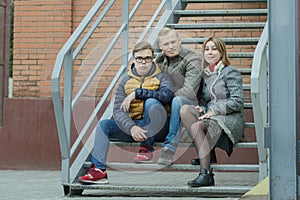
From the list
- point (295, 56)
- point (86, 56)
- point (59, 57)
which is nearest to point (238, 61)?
point (86, 56)

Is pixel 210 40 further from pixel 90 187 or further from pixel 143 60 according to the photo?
pixel 90 187

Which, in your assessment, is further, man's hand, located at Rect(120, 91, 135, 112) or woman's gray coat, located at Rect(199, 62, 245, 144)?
man's hand, located at Rect(120, 91, 135, 112)

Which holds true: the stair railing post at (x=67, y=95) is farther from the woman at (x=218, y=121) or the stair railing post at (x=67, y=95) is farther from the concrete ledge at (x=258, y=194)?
the concrete ledge at (x=258, y=194)

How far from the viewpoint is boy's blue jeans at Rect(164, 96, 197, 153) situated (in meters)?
6.30

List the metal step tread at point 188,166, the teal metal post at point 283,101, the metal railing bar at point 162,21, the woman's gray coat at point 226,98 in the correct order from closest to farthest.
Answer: the teal metal post at point 283,101 < the woman's gray coat at point 226,98 < the metal step tread at point 188,166 < the metal railing bar at point 162,21

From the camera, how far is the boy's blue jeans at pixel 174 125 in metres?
6.30

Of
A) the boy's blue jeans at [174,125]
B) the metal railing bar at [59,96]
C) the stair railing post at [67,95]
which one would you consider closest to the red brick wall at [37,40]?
the metal railing bar at [59,96]

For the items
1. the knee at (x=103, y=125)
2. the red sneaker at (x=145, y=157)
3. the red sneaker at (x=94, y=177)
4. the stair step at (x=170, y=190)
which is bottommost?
the stair step at (x=170, y=190)

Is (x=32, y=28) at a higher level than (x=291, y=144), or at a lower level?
higher

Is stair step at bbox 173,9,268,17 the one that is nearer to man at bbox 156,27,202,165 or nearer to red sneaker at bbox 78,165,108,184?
man at bbox 156,27,202,165

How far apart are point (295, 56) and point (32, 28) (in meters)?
5.61

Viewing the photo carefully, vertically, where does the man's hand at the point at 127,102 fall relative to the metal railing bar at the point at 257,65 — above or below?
below

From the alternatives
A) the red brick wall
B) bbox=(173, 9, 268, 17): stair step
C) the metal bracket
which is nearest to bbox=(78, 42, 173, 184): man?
the metal bracket

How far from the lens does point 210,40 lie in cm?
655
